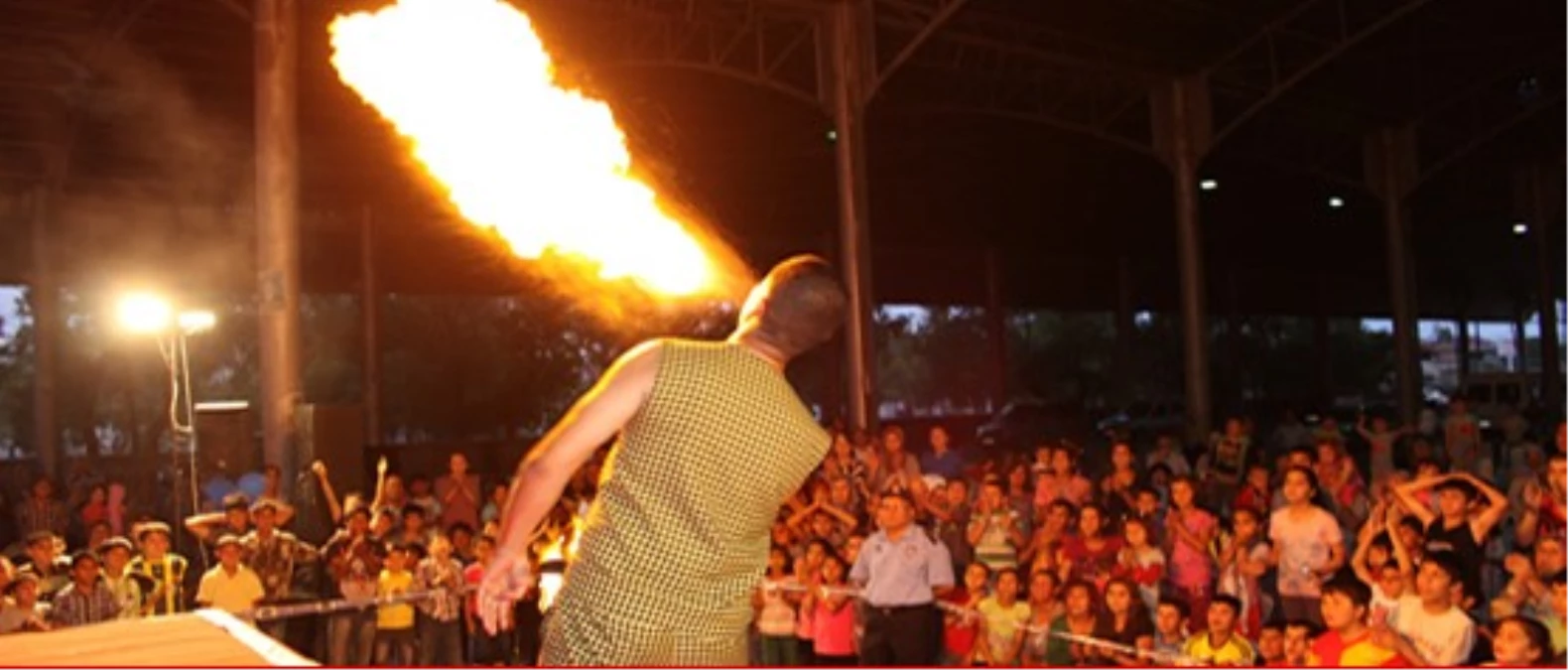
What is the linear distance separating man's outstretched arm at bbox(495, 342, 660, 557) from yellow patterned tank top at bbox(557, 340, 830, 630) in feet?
0.17

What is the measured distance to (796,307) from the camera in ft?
11.6

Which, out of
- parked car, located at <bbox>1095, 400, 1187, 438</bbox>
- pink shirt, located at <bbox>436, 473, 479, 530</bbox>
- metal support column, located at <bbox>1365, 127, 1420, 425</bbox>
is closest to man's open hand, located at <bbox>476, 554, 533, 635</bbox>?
pink shirt, located at <bbox>436, 473, 479, 530</bbox>

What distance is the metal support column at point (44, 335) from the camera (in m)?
21.3

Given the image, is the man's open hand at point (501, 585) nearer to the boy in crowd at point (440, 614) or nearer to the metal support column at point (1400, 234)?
the boy in crowd at point (440, 614)

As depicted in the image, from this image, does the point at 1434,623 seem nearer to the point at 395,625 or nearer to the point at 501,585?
the point at 501,585

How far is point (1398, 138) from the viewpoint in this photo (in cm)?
2644

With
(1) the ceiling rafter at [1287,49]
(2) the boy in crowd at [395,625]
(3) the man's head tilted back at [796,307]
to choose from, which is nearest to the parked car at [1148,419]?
(1) the ceiling rafter at [1287,49]

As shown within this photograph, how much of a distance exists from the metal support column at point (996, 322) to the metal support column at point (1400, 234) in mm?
8393

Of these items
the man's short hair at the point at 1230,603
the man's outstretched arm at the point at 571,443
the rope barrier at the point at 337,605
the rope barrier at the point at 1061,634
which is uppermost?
the man's outstretched arm at the point at 571,443

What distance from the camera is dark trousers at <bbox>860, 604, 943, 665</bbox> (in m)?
9.93

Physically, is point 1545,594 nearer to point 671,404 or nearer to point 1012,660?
point 1012,660

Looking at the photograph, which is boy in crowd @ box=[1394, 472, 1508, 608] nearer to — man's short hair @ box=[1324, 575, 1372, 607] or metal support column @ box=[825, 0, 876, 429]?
man's short hair @ box=[1324, 575, 1372, 607]

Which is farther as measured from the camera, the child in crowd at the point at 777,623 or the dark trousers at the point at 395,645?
the dark trousers at the point at 395,645

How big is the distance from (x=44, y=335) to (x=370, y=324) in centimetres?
481
